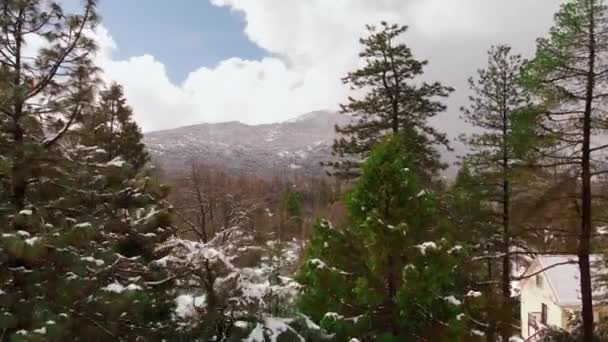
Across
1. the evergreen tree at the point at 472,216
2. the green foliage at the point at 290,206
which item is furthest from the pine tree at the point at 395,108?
the green foliage at the point at 290,206

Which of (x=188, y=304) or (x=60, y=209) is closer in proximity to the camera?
(x=60, y=209)

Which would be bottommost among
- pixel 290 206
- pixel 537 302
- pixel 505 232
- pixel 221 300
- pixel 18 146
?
pixel 537 302

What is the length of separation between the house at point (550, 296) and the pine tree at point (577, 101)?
1230 centimetres

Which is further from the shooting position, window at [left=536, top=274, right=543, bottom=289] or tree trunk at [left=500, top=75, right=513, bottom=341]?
window at [left=536, top=274, right=543, bottom=289]

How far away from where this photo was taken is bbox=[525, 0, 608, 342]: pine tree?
8211 mm

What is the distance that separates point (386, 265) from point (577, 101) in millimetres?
4694

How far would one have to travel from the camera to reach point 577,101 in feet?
28.1

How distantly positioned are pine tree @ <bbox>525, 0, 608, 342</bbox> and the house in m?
12.3

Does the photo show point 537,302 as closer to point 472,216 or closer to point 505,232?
point 472,216

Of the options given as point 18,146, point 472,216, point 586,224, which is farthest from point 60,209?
point 472,216

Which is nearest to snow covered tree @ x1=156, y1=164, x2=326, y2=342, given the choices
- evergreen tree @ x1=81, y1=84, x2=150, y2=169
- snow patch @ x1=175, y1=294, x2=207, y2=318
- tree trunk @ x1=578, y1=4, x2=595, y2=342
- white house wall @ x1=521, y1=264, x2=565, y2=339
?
snow patch @ x1=175, y1=294, x2=207, y2=318

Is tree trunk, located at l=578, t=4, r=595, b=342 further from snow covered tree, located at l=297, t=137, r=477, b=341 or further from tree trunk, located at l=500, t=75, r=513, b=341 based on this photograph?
snow covered tree, located at l=297, t=137, r=477, b=341

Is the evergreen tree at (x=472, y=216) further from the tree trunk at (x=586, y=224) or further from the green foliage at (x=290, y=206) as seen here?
the green foliage at (x=290, y=206)

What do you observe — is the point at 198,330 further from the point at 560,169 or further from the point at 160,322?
the point at 560,169
